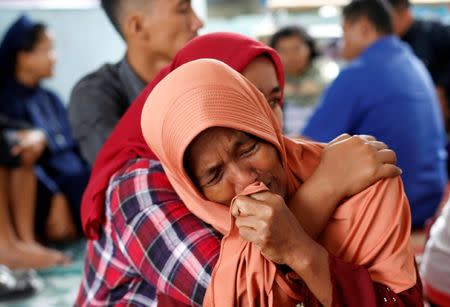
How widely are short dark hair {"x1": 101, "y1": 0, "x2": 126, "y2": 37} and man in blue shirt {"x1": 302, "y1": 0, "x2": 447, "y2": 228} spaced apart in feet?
3.70

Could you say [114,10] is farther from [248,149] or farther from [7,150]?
[7,150]

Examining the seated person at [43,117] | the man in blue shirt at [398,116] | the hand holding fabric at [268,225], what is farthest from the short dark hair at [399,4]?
the hand holding fabric at [268,225]

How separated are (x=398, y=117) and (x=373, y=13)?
0.79m

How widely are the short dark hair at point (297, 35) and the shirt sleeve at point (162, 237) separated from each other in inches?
156

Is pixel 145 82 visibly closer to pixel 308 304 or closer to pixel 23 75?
pixel 308 304

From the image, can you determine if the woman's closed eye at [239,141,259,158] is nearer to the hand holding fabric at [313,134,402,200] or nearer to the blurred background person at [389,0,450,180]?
the hand holding fabric at [313,134,402,200]

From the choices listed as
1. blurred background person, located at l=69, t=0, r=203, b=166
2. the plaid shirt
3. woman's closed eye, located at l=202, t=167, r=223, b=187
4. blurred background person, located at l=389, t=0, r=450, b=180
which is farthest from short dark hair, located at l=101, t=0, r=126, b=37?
blurred background person, located at l=389, t=0, r=450, b=180

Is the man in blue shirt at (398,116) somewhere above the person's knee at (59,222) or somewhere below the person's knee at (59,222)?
above

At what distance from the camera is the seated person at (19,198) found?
367 centimetres

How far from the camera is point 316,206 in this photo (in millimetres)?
1146

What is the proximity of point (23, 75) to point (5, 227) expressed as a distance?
1127 millimetres

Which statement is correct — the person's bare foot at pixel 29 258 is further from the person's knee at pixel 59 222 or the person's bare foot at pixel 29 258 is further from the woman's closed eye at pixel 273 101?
the woman's closed eye at pixel 273 101

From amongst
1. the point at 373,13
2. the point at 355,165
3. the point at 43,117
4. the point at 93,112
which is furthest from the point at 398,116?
the point at 43,117

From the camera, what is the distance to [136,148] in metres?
1.35
